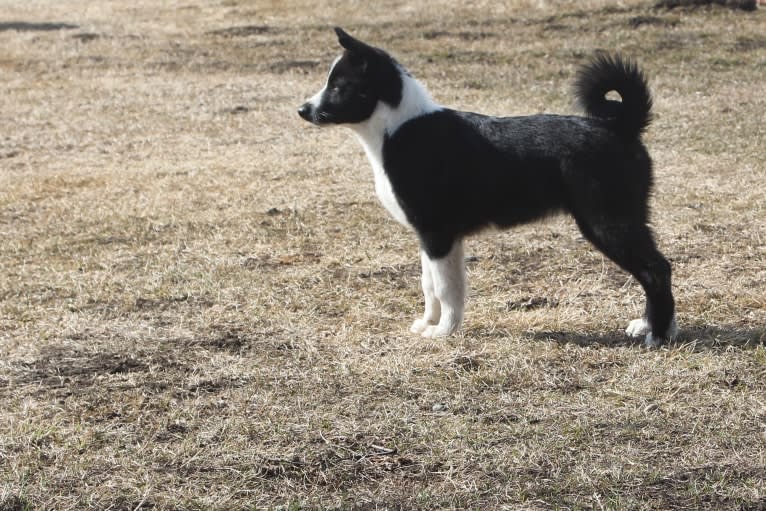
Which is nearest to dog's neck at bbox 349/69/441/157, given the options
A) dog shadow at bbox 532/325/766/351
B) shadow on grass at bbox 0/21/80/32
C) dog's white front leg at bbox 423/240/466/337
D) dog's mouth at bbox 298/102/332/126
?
dog's mouth at bbox 298/102/332/126

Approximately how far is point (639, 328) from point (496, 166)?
980 millimetres

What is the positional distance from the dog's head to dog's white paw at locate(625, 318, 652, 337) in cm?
147

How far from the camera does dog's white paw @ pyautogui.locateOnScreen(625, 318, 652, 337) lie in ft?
14.7

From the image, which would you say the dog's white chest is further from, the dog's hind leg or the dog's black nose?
the dog's hind leg

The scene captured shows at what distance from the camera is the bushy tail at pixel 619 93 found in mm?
4316

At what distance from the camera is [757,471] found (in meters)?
3.29

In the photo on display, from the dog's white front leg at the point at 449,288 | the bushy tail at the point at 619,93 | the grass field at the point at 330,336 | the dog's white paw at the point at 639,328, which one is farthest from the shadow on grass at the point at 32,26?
the dog's white paw at the point at 639,328

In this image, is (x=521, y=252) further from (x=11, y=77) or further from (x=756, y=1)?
(x=756, y=1)

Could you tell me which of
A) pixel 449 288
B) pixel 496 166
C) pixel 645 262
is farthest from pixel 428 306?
pixel 645 262

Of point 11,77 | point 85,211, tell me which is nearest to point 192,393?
point 85,211

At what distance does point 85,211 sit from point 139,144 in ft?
7.80

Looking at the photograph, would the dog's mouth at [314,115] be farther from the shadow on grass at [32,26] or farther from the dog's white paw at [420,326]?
the shadow on grass at [32,26]

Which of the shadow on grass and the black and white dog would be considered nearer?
the black and white dog

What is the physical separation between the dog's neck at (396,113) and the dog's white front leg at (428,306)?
0.59 m
